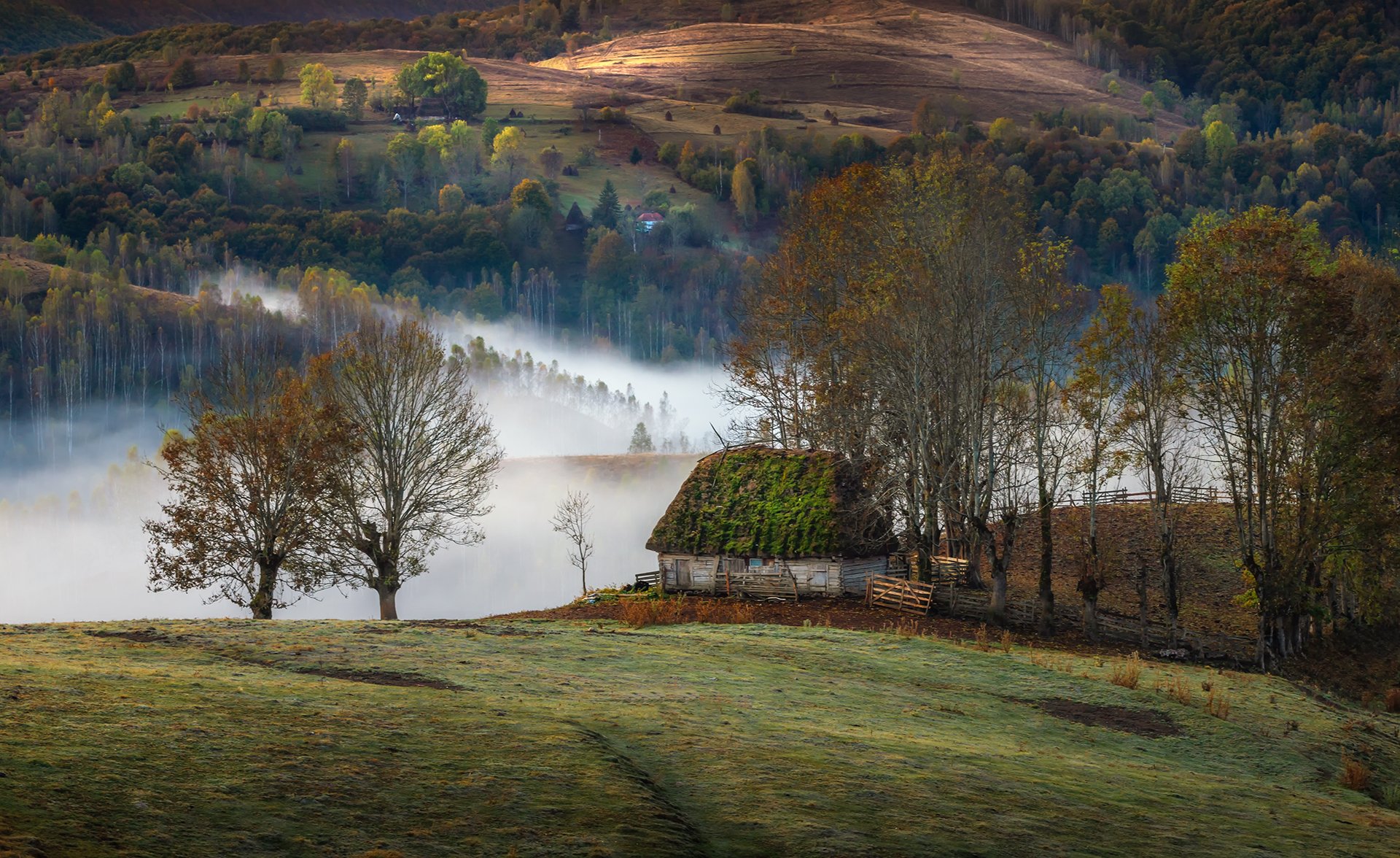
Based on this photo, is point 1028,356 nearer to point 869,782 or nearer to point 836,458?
point 836,458

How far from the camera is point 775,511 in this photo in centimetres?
6003

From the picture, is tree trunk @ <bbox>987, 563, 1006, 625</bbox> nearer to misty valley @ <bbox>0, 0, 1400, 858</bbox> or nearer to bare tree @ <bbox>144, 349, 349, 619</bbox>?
misty valley @ <bbox>0, 0, 1400, 858</bbox>

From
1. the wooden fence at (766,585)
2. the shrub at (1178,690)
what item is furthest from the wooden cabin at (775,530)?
the shrub at (1178,690)

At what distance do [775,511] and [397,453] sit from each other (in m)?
17.5

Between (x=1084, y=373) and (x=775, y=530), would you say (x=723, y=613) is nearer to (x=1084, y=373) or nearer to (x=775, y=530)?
(x=775, y=530)

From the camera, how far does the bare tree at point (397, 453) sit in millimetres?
58656

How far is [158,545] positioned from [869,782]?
38.3m

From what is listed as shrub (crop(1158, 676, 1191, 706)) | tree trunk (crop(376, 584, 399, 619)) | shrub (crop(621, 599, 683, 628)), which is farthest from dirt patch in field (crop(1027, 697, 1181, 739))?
tree trunk (crop(376, 584, 399, 619))

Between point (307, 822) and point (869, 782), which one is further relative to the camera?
point (869, 782)

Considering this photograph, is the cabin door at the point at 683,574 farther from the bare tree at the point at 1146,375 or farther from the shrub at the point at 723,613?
the bare tree at the point at 1146,375

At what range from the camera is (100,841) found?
55.6ft

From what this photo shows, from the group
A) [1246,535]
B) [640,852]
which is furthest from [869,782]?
[1246,535]

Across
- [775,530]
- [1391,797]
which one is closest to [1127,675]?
[1391,797]

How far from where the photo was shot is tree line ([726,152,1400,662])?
47.5 meters
